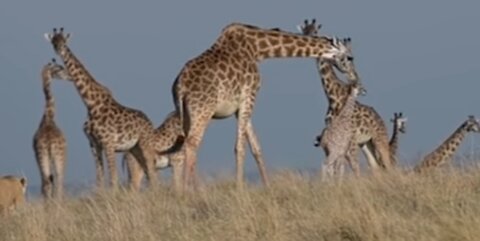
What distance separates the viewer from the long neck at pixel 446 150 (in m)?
16.2

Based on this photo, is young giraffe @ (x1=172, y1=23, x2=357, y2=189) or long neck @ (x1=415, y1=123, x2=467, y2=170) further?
long neck @ (x1=415, y1=123, x2=467, y2=170)

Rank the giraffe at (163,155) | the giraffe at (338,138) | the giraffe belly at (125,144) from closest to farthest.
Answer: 1. the giraffe at (338,138)
2. the giraffe belly at (125,144)
3. the giraffe at (163,155)

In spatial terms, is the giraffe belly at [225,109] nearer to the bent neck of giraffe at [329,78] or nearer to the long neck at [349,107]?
the long neck at [349,107]

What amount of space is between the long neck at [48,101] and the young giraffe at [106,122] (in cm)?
93

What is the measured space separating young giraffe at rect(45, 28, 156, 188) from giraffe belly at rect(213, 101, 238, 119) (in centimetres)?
195

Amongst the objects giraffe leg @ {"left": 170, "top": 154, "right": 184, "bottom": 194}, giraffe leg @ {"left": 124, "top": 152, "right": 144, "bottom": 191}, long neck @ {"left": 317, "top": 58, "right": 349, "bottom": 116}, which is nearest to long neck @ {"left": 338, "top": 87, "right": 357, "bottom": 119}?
long neck @ {"left": 317, "top": 58, "right": 349, "bottom": 116}

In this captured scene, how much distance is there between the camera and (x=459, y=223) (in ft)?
28.7

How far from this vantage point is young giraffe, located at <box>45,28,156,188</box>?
15836 millimetres

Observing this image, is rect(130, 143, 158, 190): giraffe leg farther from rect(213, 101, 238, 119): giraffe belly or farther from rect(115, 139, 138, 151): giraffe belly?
rect(213, 101, 238, 119): giraffe belly

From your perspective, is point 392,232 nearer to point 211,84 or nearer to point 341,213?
point 341,213

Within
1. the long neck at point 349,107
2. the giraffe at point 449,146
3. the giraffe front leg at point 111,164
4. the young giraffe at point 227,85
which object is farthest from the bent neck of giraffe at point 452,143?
the giraffe front leg at point 111,164

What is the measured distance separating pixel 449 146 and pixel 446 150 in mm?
120

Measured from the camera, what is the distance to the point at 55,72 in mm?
17469

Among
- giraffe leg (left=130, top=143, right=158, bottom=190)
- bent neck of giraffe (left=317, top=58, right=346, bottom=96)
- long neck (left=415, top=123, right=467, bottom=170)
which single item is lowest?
long neck (left=415, top=123, right=467, bottom=170)
